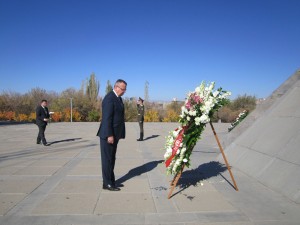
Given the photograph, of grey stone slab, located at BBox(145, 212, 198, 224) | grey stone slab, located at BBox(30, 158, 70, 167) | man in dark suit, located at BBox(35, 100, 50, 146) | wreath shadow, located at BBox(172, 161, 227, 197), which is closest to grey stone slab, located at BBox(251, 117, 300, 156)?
wreath shadow, located at BBox(172, 161, 227, 197)

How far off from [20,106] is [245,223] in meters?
28.9

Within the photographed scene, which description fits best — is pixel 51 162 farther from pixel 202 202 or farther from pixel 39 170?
pixel 202 202

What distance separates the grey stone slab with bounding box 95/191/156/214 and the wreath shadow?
26.6 inches

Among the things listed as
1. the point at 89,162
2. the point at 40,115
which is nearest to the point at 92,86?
the point at 40,115

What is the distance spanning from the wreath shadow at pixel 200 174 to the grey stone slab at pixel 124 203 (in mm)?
676

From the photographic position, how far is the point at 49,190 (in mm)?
5488

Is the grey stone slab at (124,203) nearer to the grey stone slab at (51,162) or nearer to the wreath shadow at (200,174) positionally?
the wreath shadow at (200,174)

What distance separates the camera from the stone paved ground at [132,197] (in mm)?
4188

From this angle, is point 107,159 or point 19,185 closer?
point 107,159

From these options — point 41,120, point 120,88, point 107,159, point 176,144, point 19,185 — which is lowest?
point 19,185

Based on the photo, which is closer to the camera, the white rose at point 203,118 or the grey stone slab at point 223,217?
the grey stone slab at point 223,217

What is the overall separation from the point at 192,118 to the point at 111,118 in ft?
4.86

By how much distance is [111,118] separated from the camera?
548cm

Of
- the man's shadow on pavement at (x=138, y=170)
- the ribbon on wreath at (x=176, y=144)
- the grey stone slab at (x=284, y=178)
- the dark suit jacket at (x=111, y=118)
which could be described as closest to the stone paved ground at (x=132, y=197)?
the man's shadow on pavement at (x=138, y=170)
